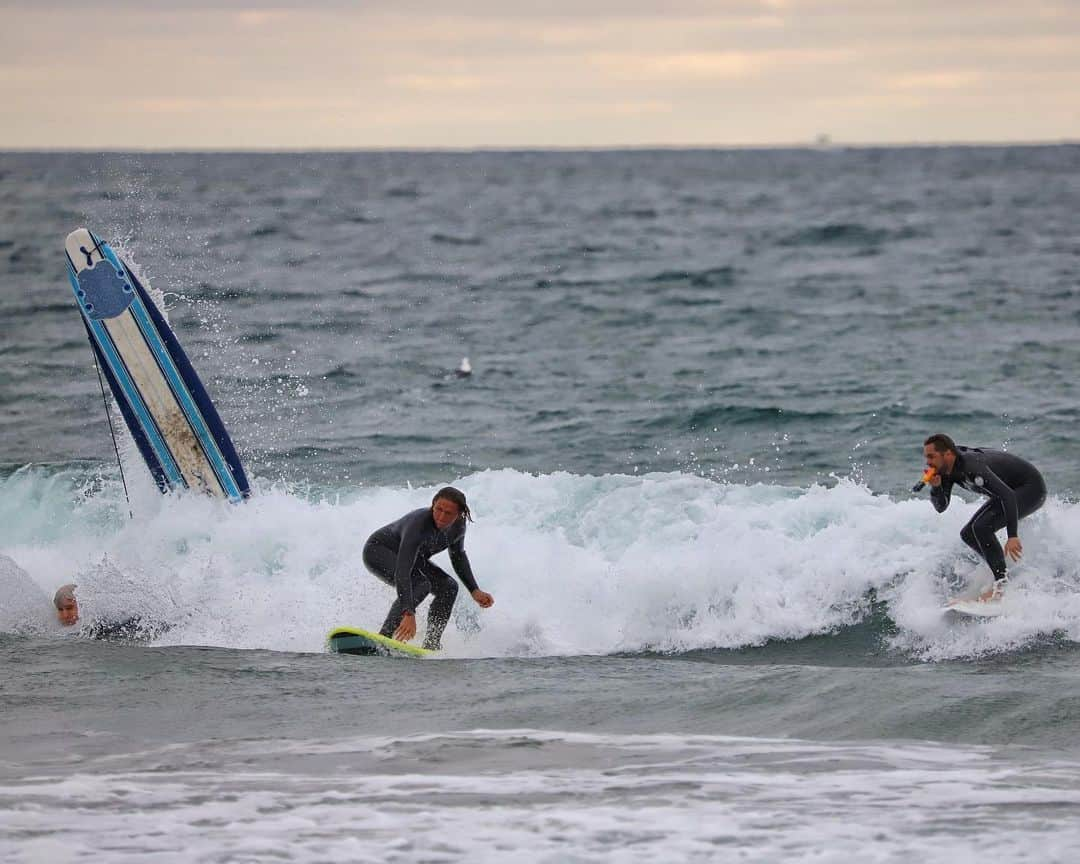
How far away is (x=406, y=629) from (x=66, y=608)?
271 centimetres

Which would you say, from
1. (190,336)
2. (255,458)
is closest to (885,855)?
(255,458)

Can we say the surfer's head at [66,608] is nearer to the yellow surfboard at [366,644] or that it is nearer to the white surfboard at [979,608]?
the yellow surfboard at [366,644]

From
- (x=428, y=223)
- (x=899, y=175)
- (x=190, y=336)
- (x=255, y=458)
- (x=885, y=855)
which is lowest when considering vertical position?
(x=885, y=855)

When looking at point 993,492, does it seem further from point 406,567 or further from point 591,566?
point 406,567

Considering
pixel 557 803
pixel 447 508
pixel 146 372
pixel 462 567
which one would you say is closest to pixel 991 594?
pixel 462 567

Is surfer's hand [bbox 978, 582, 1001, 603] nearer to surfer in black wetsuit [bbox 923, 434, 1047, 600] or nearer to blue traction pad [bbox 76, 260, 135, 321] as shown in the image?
surfer in black wetsuit [bbox 923, 434, 1047, 600]

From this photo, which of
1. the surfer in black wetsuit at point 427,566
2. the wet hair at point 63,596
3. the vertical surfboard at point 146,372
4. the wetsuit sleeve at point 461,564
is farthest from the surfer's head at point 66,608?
the wetsuit sleeve at point 461,564

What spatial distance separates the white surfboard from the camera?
363 inches

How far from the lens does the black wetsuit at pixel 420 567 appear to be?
9117 millimetres

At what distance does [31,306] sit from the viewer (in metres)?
24.5

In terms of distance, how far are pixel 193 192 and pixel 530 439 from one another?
48107 millimetres

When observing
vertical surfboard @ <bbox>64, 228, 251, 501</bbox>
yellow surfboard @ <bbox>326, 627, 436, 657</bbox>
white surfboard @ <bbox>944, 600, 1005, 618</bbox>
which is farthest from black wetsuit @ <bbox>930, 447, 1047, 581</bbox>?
vertical surfboard @ <bbox>64, 228, 251, 501</bbox>

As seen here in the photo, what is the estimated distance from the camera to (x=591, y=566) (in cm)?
1079

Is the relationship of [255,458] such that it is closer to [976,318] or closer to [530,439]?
[530,439]
